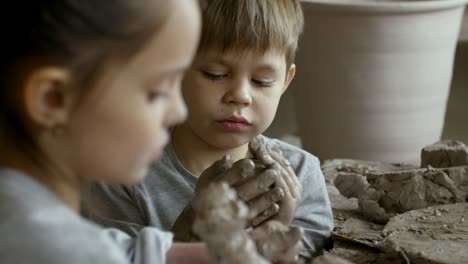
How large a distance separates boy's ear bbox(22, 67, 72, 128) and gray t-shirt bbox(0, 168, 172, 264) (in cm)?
7

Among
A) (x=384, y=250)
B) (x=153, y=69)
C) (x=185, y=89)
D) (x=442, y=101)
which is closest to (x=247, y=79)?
(x=185, y=89)

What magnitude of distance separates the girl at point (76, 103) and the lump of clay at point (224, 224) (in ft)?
0.25

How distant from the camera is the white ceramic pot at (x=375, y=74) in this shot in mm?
2537

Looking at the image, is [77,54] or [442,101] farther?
[442,101]

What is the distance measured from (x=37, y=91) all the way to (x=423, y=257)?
0.81 meters

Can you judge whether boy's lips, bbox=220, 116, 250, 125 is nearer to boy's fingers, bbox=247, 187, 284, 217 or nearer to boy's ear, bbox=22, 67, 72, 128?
boy's fingers, bbox=247, 187, 284, 217

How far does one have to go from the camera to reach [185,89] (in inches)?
59.2

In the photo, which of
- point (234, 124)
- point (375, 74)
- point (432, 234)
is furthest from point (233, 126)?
point (375, 74)

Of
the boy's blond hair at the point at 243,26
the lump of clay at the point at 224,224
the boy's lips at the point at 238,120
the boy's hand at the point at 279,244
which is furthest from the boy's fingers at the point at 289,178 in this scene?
the lump of clay at the point at 224,224

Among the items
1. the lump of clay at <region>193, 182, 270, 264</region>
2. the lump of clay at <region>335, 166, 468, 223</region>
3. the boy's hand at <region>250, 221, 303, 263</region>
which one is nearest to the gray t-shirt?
the lump of clay at <region>193, 182, 270, 264</region>

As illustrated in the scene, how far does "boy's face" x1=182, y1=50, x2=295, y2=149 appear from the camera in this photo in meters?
1.46

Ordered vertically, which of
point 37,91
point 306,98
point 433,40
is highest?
point 37,91

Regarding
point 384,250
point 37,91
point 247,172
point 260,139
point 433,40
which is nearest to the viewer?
point 37,91

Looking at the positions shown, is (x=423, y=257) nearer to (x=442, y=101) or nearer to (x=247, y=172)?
(x=247, y=172)
